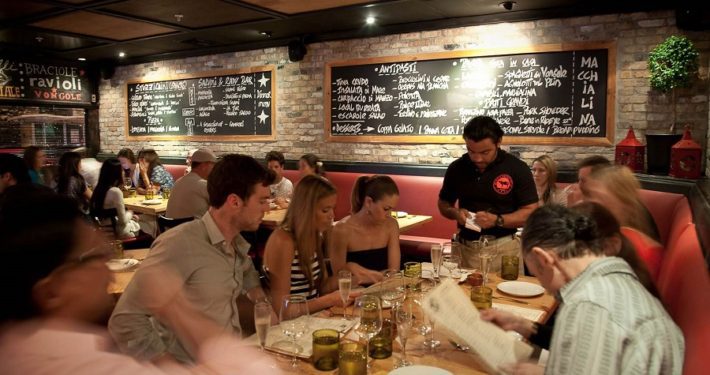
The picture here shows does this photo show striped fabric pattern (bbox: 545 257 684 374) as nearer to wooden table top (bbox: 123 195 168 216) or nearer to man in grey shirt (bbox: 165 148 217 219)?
man in grey shirt (bbox: 165 148 217 219)

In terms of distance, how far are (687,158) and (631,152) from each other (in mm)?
A: 646

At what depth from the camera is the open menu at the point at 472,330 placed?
5.95 ft

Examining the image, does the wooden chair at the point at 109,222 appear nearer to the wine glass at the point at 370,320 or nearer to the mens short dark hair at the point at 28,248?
the wine glass at the point at 370,320

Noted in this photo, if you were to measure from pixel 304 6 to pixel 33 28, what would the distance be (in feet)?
12.3

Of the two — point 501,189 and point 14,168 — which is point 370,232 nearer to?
point 501,189

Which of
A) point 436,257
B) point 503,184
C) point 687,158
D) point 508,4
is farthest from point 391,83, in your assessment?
point 436,257

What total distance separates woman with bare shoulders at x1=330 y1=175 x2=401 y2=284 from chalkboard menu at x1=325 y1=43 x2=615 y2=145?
117 inches

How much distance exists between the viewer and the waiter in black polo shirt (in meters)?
3.79

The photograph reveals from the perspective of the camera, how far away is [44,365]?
39.3 inches

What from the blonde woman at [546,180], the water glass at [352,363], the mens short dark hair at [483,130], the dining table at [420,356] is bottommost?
the dining table at [420,356]

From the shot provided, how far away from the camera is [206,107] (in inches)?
337

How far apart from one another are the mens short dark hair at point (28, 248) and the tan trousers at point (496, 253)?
90.7 inches

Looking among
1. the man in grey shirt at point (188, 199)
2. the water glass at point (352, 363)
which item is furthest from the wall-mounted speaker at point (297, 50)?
the water glass at point (352, 363)

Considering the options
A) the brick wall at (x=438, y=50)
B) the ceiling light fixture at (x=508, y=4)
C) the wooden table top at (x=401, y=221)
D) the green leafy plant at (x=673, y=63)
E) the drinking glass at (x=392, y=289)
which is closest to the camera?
the drinking glass at (x=392, y=289)
